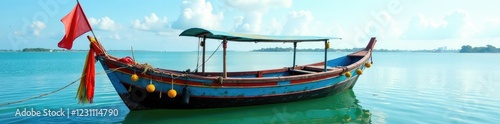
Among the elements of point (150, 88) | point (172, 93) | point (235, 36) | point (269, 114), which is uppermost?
point (235, 36)

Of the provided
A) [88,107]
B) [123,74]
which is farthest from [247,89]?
[88,107]

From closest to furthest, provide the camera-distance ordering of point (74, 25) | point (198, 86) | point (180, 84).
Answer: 1. point (74, 25)
2. point (180, 84)
3. point (198, 86)

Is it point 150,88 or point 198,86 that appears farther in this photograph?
point 198,86

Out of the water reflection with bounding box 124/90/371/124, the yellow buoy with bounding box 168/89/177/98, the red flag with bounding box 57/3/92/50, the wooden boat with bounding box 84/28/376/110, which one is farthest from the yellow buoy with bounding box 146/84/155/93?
the red flag with bounding box 57/3/92/50

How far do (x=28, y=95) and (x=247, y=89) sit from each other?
Result: 7.86 m

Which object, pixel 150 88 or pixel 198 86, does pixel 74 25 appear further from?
pixel 198 86

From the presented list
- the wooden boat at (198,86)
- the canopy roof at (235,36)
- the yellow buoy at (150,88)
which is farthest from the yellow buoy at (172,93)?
the canopy roof at (235,36)

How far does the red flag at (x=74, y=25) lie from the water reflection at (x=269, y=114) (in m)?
2.12

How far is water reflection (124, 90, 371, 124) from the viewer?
696cm

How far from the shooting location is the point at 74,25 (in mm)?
5719

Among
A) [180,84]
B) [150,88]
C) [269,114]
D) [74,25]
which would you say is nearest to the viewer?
[74,25]

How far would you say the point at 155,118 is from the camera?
6871 mm

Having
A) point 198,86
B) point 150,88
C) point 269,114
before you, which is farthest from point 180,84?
point 269,114

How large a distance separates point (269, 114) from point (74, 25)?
187 inches
